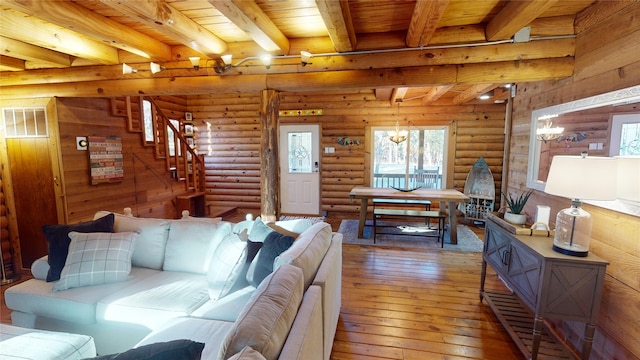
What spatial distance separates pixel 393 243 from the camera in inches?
172

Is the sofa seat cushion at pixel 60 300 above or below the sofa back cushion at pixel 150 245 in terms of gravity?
below

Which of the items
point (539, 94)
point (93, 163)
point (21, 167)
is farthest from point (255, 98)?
point (539, 94)

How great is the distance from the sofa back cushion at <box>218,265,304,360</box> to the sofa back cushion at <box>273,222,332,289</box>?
0.18 m

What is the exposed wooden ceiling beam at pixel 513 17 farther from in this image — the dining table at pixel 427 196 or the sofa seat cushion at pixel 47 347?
the sofa seat cushion at pixel 47 347

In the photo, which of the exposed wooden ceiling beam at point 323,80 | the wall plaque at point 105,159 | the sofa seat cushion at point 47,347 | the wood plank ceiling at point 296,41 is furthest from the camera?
the wall plaque at point 105,159

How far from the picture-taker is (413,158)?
5855 mm

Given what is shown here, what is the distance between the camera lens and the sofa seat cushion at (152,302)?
1820 mm

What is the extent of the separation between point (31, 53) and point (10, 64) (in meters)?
0.71

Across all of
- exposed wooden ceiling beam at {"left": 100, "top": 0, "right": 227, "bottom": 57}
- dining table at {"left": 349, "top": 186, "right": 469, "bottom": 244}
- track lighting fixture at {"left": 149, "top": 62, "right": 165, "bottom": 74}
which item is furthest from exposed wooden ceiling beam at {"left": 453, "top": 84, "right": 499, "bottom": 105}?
track lighting fixture at {"left": 149, "top": 62, "right": 165, "bottom": 74}

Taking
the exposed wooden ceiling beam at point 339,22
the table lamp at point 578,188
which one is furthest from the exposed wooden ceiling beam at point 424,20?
the table lamp at point 578,188

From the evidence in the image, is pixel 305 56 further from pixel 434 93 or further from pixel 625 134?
pixel 434 93

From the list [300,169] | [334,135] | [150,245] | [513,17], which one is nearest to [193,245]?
[150,245]

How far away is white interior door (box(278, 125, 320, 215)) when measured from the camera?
6090mm

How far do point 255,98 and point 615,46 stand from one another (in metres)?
5.44
